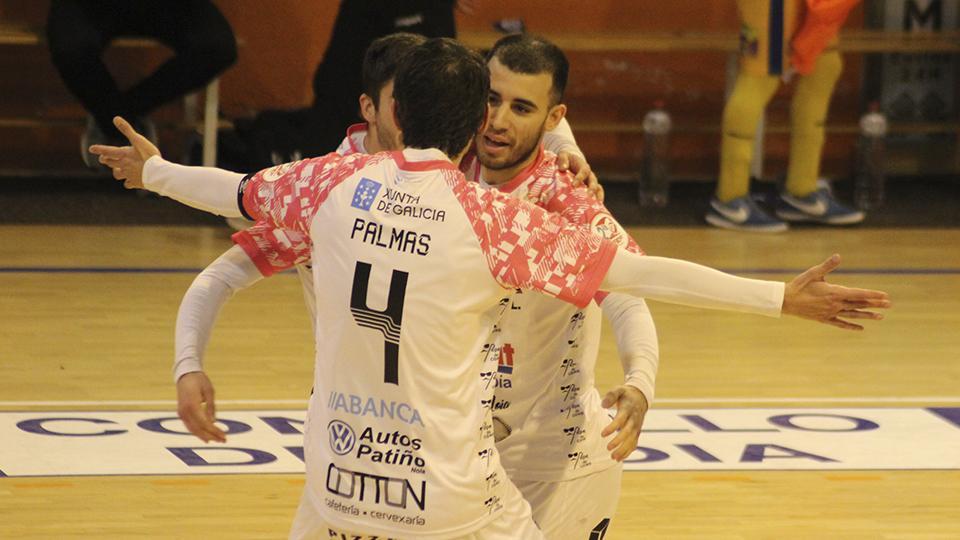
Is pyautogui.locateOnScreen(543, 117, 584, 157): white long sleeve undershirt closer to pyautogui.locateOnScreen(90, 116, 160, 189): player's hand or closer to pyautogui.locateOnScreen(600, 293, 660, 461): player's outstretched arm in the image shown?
pyautogui.locateOnScreen(600, 293, 660, 461): player's outstretched arm

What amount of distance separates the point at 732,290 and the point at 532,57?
909 mm

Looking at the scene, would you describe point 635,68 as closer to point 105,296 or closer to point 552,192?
point 105,296

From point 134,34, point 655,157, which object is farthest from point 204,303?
point 655,157

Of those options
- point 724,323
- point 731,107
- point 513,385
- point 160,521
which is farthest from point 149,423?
point 731,107

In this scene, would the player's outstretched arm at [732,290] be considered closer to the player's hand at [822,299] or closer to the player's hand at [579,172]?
the player's hand at [822,299]

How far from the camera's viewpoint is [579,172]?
383 cm

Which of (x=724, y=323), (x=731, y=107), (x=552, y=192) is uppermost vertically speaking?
(x=552, y=192)

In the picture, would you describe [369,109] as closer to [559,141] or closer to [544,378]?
[544,378]

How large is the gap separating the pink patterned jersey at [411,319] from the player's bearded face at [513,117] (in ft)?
2.08

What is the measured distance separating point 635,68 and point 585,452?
799 cm

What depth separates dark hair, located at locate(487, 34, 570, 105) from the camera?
377cm

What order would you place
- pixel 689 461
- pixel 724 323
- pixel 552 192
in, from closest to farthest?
pixel 552 192 < pixel 689 461 < pixel 724 323

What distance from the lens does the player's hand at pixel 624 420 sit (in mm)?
3174

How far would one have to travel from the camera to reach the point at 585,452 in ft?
12.4
